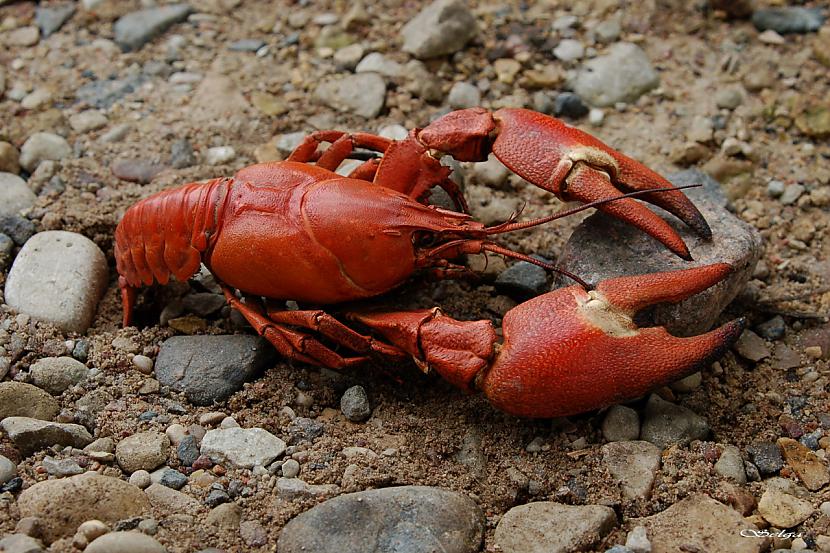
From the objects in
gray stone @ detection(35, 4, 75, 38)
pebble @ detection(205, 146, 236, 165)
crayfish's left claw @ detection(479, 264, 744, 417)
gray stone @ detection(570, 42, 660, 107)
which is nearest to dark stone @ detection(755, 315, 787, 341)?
crayfish's left claw @ detection(479, 264, 744, 417)

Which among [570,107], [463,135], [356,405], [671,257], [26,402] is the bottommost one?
[356,405]

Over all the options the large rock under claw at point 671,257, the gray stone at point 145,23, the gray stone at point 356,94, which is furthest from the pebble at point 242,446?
the gray stone at point 145,23

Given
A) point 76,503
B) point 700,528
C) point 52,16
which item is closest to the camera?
point 76,503

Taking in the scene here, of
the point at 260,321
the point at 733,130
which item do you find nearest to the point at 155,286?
the point at 260,321

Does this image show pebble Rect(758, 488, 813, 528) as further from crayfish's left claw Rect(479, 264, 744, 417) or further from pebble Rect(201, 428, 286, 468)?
pebble Rect(201, 428, 286, 468)

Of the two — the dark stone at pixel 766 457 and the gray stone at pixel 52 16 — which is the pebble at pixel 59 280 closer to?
the gray stone at pixel 52 16

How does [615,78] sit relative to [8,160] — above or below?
above

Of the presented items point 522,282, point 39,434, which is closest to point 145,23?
point 522,282

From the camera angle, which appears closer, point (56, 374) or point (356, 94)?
point (56, 374)

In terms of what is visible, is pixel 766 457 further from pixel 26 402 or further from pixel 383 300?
pixel 26 402
